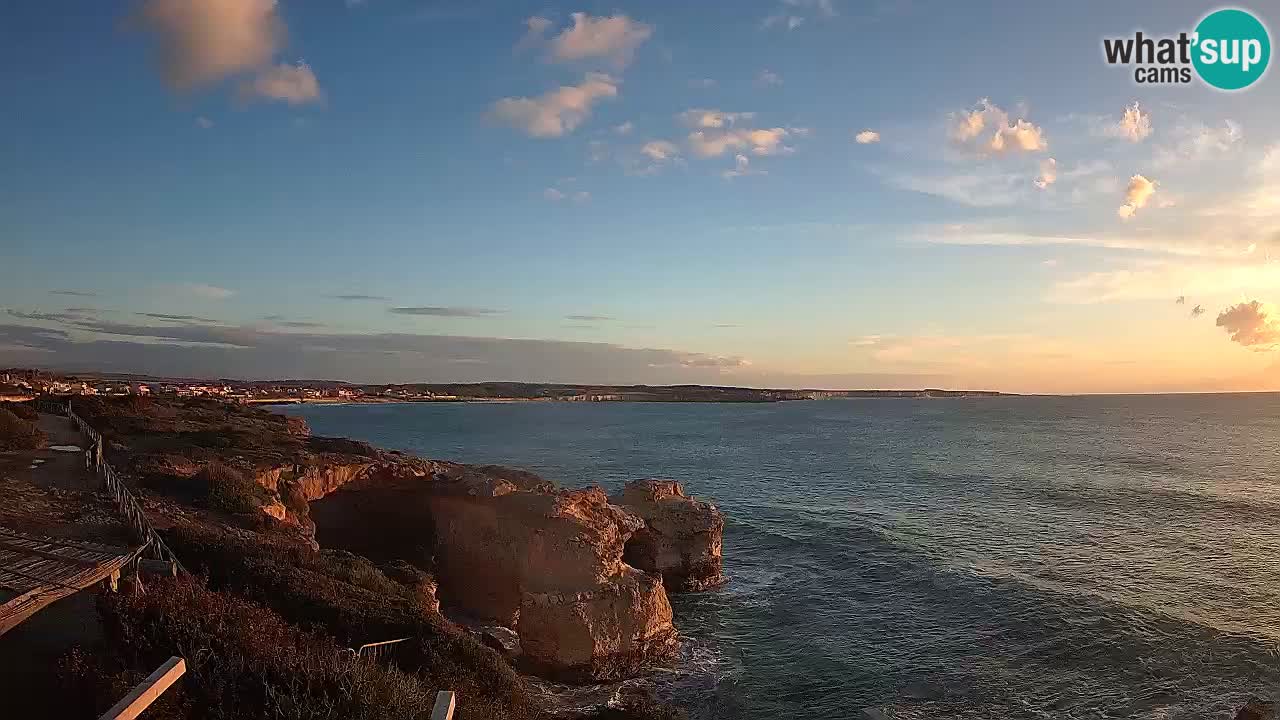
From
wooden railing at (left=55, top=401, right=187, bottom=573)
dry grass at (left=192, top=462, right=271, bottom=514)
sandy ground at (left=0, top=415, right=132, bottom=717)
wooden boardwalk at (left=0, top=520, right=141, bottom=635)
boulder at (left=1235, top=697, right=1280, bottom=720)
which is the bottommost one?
boulder at (left=1235, top=697, right=1280, bottom=720)

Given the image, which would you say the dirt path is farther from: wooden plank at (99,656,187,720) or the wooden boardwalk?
wooden plank at (99,656,187,720)

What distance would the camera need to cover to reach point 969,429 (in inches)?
4483

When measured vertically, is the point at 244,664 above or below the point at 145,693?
below

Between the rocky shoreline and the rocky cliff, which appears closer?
the rocky shoreline

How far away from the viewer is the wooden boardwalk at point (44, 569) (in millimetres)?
8453

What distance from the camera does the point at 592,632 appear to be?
66.4 ft

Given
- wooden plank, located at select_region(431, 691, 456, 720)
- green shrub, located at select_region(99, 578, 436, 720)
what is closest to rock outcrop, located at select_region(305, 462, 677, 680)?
green shrub, located at select_region(99, 578, 436, 720)

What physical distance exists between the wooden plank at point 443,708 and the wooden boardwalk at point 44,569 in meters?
5.27

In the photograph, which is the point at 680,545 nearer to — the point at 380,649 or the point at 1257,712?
the point at 1257,712

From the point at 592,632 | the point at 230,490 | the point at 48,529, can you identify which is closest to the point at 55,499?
the point at 48,529

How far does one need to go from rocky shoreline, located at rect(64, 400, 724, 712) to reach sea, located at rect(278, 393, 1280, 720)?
2.10 meters

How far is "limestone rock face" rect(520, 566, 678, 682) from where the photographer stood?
19938 mm

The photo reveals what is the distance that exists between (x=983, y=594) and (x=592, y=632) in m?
15.1

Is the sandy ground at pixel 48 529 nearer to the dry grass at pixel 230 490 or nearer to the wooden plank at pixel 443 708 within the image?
the dry grass at pixel 230 490
